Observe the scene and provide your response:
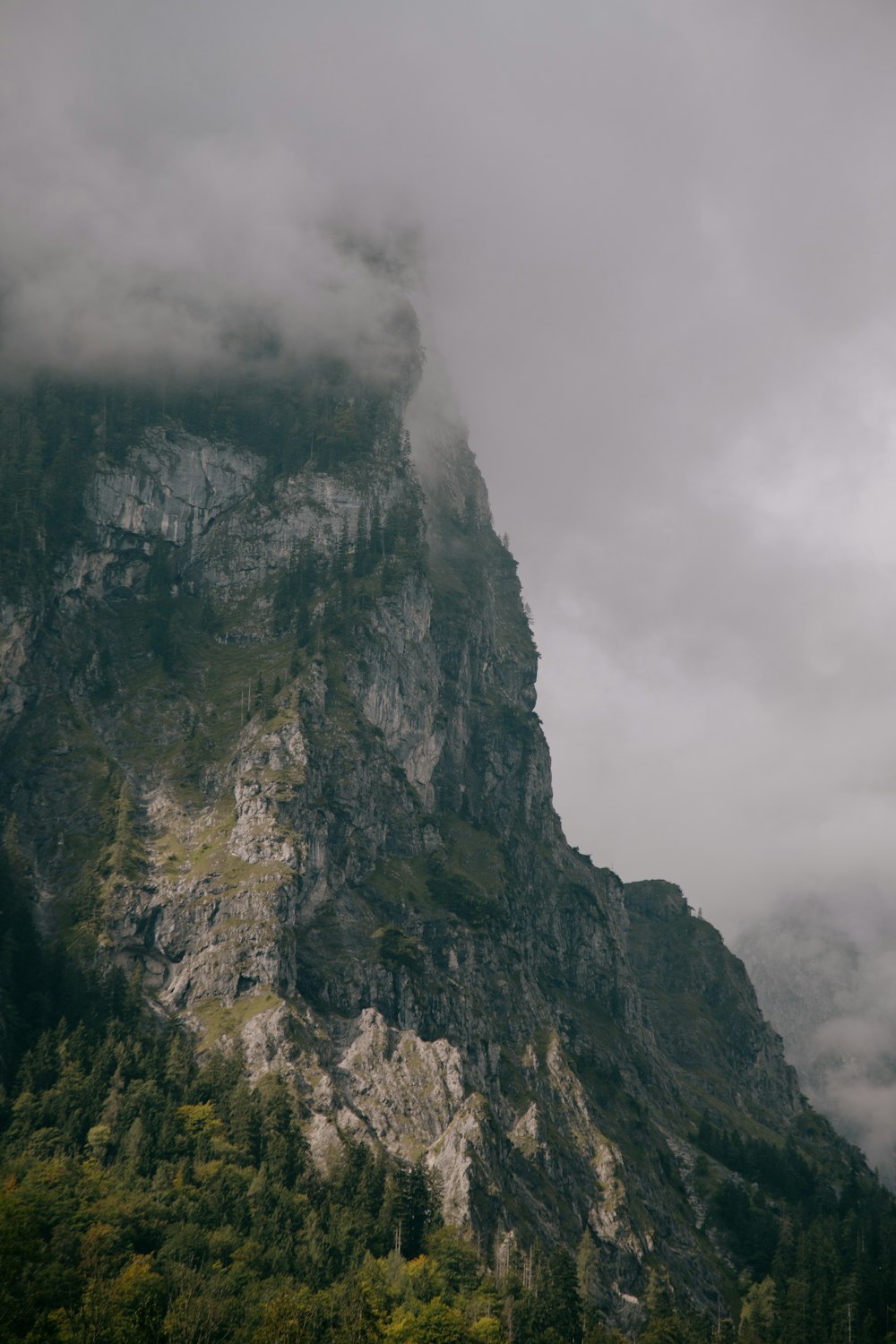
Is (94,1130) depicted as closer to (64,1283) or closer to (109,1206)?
(109,1206)

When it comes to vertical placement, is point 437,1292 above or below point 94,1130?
below

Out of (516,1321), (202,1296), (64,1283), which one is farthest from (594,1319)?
(64,1283)

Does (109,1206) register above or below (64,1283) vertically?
above

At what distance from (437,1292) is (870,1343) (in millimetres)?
68583

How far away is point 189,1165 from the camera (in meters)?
200

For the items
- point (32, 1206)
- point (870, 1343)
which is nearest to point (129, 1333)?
point (32, 1206)

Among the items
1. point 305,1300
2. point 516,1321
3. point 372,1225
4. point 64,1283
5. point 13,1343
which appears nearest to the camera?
point 13,1343

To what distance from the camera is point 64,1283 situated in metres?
161

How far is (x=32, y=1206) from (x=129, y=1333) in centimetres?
2637

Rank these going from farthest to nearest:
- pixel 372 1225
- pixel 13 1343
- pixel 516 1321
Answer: pixel 372 1225
pixel 516 1321
pixel 13 1343

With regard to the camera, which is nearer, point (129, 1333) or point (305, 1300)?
point (129, 1333)

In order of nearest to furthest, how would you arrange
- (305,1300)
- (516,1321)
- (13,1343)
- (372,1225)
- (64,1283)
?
(13,1343) → (64,1283) → (305,1300) → (516,1321) → (372,1225)

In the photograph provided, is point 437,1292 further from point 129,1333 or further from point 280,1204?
point 129,1333

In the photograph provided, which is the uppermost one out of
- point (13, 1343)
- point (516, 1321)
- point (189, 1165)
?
point (189, 1165)
